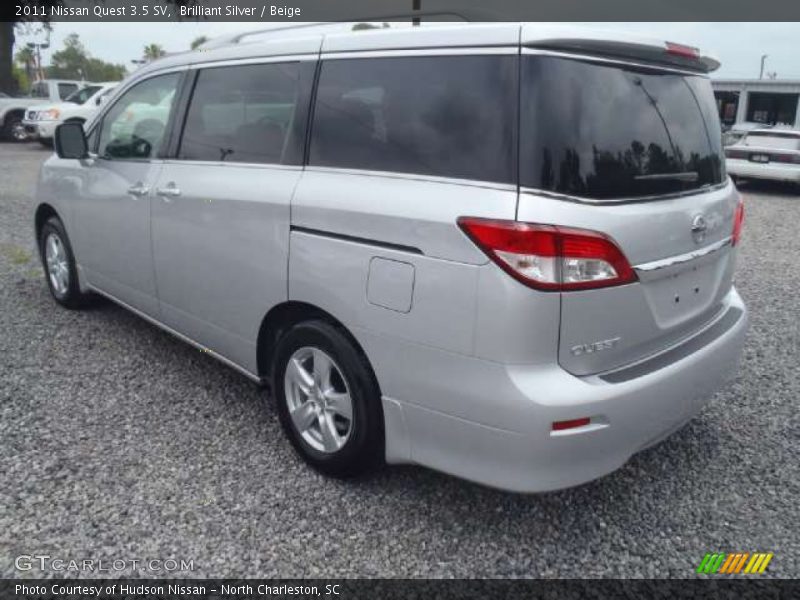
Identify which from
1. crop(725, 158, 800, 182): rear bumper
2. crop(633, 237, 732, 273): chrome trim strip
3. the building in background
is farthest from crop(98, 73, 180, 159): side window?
the building in background

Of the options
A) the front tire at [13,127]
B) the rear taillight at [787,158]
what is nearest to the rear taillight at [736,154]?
the rear taillight at [787,158]

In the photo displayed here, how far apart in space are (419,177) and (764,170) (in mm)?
12933

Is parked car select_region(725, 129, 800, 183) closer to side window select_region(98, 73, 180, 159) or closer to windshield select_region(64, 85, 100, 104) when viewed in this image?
side window select_region(98, 73, 180, 159)

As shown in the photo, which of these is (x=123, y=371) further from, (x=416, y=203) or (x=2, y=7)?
(x=2, y=7)

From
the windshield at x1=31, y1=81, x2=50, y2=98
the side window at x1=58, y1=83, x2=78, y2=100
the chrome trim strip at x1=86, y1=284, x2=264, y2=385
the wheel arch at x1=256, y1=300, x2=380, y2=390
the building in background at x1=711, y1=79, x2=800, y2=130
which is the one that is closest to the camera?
the wheel arch at x1=256, y1=300, x2=380, y2=390

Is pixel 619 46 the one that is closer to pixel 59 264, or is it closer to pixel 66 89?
pixel 59 264

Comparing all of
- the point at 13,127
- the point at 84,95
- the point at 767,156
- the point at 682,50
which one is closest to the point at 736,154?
the point at 767,156

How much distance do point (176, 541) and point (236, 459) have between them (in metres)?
0.61

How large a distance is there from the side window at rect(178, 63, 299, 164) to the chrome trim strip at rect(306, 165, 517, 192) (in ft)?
1.12

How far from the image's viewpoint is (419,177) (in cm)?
245

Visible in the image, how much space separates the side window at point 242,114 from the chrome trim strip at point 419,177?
342 mm

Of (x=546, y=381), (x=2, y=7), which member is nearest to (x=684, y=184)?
(x=546, y=381)

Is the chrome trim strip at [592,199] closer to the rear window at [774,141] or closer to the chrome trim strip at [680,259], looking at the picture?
the chrome trim strip at [680,259]

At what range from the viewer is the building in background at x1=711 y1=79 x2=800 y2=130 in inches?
1282
